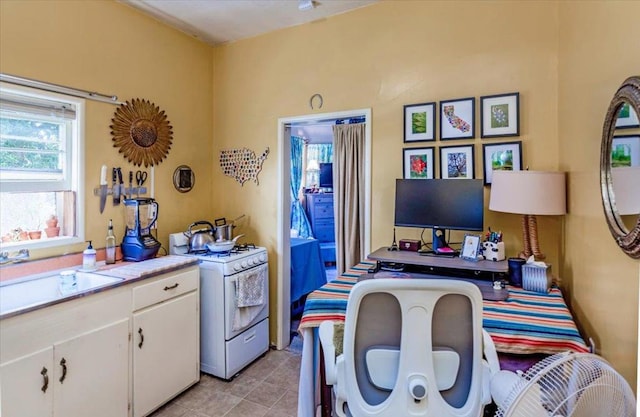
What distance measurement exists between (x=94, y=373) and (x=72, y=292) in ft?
1.50

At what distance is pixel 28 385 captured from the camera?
1.62 meters

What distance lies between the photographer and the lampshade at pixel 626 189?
112 cm

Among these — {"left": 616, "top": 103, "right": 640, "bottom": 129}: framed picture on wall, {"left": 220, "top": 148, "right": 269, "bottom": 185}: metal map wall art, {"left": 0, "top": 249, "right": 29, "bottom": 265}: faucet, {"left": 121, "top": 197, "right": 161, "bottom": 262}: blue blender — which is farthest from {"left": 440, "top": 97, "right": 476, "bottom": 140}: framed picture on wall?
{"left": 0, "top": 249, "right": 29, "bottom": 265}: faucet

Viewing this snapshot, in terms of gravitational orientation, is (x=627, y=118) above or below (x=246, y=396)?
above

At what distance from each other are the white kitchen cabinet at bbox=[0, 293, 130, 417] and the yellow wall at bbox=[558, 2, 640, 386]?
2.37m

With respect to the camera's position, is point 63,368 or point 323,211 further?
point 323,211

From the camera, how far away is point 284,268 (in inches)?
127

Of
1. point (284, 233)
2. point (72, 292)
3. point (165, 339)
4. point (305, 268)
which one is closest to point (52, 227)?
point (72, 292)

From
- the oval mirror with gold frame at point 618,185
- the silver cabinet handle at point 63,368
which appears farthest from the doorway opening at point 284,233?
the oval mirror with gold frame at point 618,185

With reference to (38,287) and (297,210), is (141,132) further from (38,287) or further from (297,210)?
(297,210)

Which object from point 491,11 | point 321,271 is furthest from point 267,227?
point 491,11

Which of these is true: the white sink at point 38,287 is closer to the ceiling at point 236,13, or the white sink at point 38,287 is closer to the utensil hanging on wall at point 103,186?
the utensil hanging on wall at point 103,186

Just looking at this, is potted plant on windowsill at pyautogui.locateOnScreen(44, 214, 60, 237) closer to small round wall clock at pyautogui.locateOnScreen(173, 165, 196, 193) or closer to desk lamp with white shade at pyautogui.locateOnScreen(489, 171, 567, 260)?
small round wall clock at pyautogui.locateOnScreen(173, 165, 196, 193)

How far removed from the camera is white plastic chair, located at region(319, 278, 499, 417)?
4.07 feet
